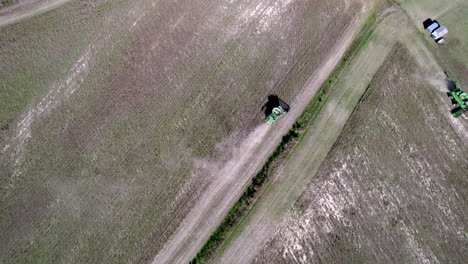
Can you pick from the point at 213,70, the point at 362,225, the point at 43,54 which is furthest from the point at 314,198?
the point at 43,54

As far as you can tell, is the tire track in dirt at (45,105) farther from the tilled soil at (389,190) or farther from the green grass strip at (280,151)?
the tilled soil at (389,190)

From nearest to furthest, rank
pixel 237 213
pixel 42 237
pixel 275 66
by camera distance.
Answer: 1. pixel 42 237
2. pixel 237 213
3. pixel 275 66

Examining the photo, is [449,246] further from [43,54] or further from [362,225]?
[43,54]

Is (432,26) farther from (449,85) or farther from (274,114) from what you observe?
(274,114)

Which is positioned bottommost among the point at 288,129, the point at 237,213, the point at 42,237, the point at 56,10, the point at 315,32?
the point at 42,237

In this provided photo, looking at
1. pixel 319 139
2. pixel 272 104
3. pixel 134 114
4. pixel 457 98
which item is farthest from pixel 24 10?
pixel 457 98

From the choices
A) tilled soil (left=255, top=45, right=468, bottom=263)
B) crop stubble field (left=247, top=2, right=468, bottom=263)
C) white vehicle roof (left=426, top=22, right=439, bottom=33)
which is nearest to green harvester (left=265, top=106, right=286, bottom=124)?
crop stubble field (left=247, top=2, right=468, bottom=263)

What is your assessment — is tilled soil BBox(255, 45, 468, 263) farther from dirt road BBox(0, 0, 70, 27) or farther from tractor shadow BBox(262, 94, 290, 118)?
dirt road BBox(0, 0, 70, 27)
